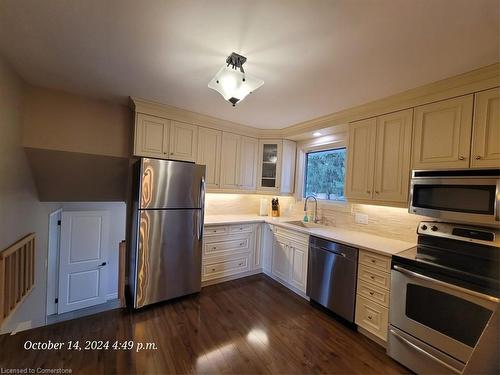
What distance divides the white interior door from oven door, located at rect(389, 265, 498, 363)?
4104mm

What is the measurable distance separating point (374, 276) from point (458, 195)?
95cm

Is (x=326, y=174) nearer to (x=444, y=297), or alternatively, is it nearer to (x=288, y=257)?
(x=288, y=257)

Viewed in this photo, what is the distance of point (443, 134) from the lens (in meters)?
1.83

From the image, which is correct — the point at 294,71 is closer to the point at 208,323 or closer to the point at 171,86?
the point at 171,86

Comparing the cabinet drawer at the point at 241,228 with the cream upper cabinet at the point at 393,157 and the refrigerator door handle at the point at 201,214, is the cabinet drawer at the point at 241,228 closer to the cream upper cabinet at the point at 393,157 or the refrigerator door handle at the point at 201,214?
the refrigerator door handle at the point at 201,214

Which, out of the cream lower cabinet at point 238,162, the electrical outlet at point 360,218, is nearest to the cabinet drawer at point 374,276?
the electrical outlet at point 360,218

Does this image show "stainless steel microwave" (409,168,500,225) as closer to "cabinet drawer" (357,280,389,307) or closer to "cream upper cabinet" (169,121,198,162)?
"cabinet drawer" (357,280,389,307)

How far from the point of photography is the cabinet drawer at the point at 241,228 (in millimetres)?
3072

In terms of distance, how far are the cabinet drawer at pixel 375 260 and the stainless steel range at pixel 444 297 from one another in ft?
0.25

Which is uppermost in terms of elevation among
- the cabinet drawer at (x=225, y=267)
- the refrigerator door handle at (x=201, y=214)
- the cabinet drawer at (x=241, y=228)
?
the refrigerator door handle at (x=201, y=214)

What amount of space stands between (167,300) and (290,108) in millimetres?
2694

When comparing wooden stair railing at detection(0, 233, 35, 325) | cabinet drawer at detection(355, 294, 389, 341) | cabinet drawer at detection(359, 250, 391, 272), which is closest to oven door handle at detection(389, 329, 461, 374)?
cabinet drawer at detection(355, 294, 389, 341)

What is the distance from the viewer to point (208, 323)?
219cm

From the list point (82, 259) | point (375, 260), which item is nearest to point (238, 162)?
point (375, 260)
